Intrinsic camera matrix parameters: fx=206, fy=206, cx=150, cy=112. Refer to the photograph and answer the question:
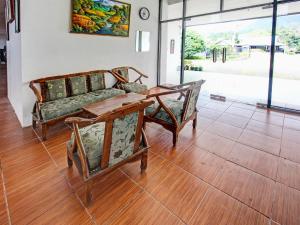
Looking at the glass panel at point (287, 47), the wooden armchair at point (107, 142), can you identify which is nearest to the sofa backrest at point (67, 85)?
the wooden armchair at point (107, 142)

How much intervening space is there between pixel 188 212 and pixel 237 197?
507 millimetres

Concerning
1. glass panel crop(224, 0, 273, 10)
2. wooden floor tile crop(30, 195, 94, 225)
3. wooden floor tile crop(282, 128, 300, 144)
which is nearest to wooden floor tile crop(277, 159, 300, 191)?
wooden floor tile crop(282, 128, 300, 144)

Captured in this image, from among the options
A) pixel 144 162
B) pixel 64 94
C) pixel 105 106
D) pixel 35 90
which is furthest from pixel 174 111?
pixel 35 90

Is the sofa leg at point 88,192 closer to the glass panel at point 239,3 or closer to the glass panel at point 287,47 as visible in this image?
the glass panel at point 287,47

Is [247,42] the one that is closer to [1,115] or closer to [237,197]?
[237,197]

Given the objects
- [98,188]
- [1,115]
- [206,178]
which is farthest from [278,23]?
[1,115]

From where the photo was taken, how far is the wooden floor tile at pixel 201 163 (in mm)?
2221

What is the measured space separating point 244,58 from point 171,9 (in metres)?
2.54

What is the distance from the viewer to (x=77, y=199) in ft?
6.00

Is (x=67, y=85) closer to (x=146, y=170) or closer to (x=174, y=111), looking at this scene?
(x=174, y=111)

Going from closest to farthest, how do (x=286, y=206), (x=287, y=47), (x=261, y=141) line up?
(x=286, y=206) → (x=261, y=141) → (x=287, y=47)

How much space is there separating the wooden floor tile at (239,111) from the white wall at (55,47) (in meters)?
2.79

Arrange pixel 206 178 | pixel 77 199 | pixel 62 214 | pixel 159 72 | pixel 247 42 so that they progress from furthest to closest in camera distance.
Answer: pixel 159 72 < pixel 247 42 < pixel 206 178 < pixel 77 199 < pixel 62 214

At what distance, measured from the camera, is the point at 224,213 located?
1681 millimetres
